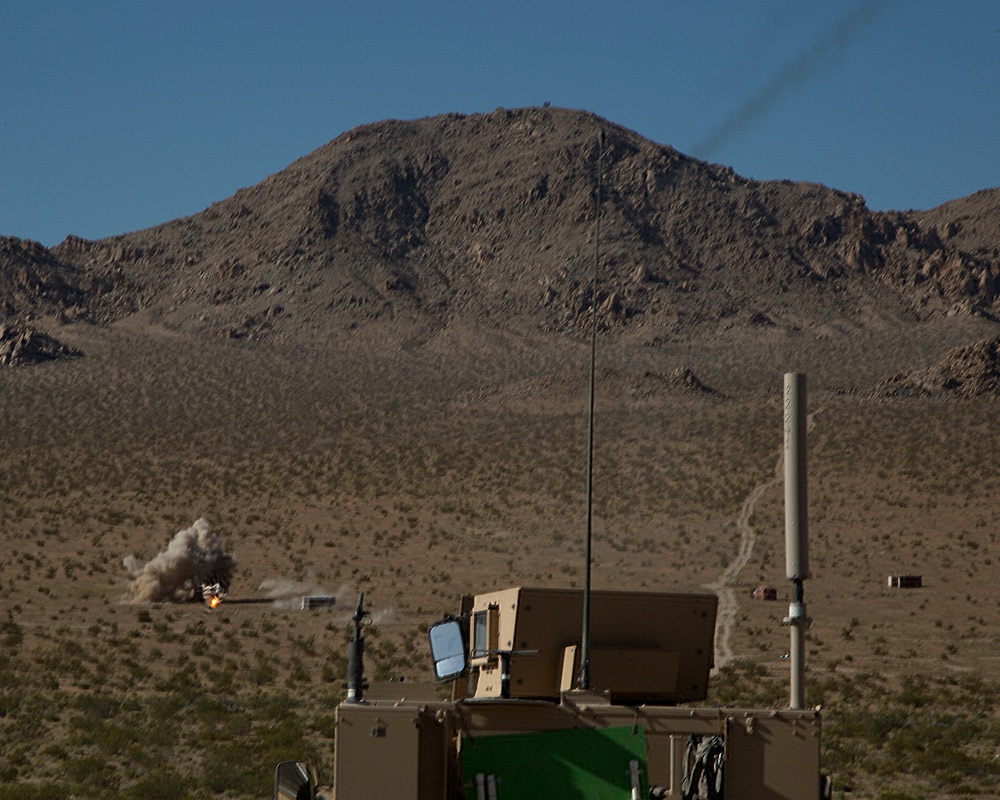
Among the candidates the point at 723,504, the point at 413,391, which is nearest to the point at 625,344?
the point at 413,391

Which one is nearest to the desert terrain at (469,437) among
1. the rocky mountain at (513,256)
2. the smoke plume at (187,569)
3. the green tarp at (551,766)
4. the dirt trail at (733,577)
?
the dirt trail at (733,577)

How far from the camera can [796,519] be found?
25.5 feet

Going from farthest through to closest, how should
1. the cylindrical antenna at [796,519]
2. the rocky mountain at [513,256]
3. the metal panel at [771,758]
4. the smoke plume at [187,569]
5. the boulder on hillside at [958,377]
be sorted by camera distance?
the rocky mountain at [513,256] < the boulder on hillside at [958,377] < the smoke plume at [187,569] < the cylindrical antenna at [796,519] < the metal panel at [771,758]

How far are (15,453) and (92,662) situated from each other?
3580 cm

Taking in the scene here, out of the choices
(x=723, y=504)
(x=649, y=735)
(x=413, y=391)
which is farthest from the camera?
(x=413, y=391)

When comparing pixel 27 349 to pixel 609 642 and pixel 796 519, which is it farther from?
pixel 796 519

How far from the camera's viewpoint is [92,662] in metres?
29.2

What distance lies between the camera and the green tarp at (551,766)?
6.54 metres

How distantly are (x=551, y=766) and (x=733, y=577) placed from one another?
122 ft

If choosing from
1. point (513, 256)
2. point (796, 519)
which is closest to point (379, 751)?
point (796, 519)

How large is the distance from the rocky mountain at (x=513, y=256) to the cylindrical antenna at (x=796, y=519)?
94828 millimetres

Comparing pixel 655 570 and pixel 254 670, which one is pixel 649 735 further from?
pixel 655 570

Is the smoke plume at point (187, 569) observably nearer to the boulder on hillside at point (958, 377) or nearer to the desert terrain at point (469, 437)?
the desert terrain at point (469, 437)

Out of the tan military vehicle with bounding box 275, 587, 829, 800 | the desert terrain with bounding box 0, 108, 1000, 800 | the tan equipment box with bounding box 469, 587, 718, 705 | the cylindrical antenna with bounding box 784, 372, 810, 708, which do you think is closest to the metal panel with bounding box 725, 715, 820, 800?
the tan military vehicle with bounding box 275, 587, 829, 800
